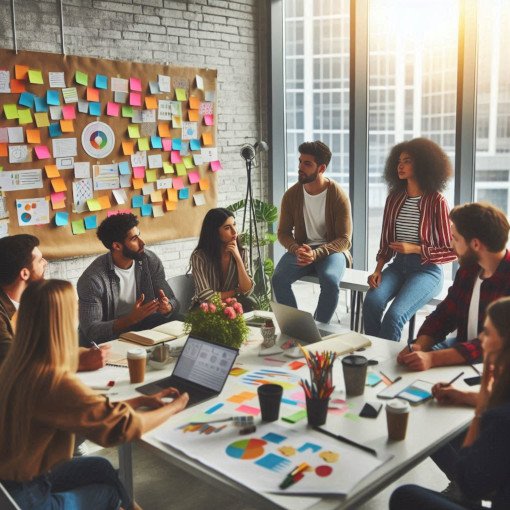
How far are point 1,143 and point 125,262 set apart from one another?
4.49 feet

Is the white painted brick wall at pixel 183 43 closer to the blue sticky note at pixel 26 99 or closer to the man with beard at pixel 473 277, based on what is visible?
the blue sticky note at pixel 26 99

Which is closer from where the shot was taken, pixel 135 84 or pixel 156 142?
pixel 135 84

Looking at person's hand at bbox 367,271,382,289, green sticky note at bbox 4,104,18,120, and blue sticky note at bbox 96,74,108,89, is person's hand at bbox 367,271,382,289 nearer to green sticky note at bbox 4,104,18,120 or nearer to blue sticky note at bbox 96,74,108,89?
blue sticky note at bbox 96,74,108,89

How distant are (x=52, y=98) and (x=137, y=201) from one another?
3.26 feet

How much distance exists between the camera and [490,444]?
1.54m

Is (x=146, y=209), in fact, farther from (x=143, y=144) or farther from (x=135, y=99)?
(x=135, y=99)

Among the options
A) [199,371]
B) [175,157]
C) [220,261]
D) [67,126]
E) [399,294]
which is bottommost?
[399,294]

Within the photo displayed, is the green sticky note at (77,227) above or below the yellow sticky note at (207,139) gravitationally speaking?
below

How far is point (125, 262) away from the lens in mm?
3453

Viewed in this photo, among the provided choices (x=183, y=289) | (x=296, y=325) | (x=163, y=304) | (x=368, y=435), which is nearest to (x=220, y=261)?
(x=183, y=289)

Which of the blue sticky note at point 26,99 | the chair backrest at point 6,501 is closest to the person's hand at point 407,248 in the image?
the blue sticky note at point 26,99

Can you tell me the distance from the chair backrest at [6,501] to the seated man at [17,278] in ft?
2.91

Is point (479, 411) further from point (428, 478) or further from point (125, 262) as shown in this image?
point (125, 262)

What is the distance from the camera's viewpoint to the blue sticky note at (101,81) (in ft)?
14.9
